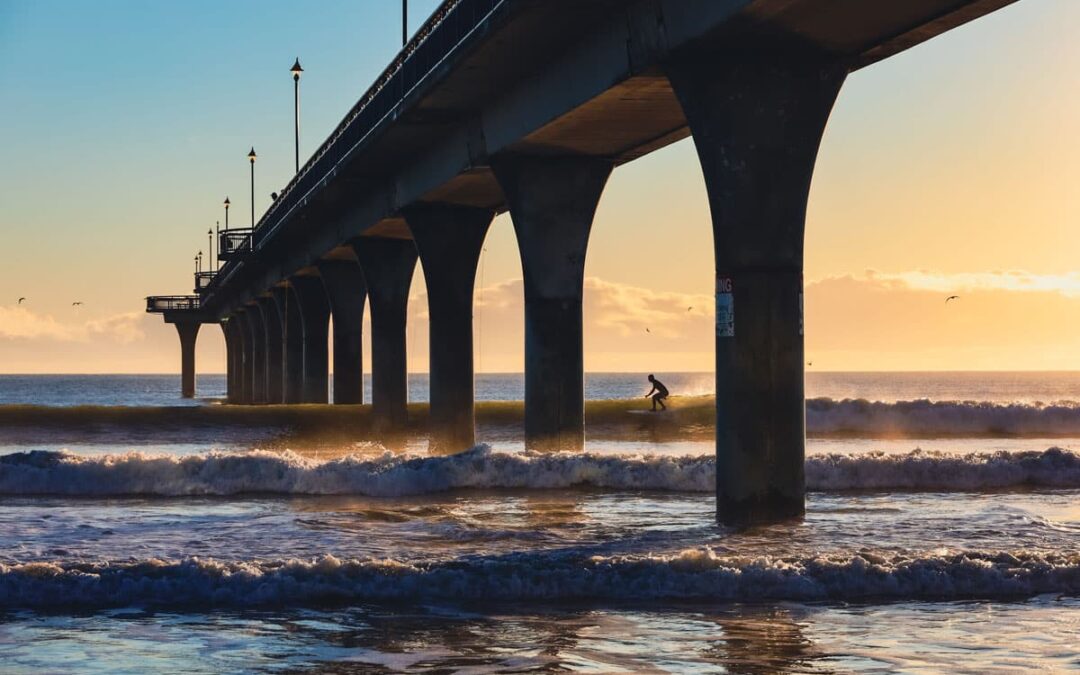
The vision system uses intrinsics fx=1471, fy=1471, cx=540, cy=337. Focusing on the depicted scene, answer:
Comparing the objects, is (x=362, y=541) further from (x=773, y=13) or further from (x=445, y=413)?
(x=445, y=413)

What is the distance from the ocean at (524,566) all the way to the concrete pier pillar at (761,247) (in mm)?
892

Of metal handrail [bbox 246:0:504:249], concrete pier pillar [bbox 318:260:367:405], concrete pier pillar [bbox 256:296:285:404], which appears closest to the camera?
metal handrail [bbox 246:0:504:249]

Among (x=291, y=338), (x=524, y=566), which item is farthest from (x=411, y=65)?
(x=291, y=338)

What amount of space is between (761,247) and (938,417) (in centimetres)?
3821

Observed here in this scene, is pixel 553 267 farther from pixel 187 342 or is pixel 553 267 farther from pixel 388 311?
pixel 187 342

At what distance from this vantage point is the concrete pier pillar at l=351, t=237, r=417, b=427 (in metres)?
50.0

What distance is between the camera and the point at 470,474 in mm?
27984

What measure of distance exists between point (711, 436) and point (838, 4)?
95.9 feet

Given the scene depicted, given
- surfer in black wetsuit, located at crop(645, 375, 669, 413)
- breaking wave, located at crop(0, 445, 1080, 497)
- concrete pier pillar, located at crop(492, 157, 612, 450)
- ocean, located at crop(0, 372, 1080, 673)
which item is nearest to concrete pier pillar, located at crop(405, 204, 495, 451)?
concrete pier pillar, located at crop(492, 157, 612, 450)

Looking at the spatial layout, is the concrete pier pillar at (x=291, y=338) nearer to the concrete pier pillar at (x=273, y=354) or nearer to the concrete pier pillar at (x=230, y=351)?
the concrete pier pillar at (x=273, y=354)

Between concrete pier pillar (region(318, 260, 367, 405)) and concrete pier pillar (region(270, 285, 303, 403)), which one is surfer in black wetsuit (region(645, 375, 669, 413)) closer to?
concrete pier pillar (region(318, 260, 367, 405))

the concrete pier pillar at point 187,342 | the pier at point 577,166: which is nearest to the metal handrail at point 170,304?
the concrete pier pillar at point 187,342

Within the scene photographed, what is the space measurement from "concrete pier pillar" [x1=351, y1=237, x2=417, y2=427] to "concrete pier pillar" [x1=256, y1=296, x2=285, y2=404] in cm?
4529

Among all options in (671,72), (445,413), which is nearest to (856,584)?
(671,72)
